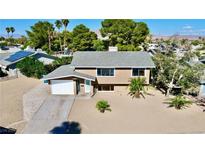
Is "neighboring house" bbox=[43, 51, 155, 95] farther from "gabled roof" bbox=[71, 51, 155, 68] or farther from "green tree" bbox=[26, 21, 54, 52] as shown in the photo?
"green tree" bbox=[26, 21, 54, 52]

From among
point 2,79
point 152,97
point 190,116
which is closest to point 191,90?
point 152,97

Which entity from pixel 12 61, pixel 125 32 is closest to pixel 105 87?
pixel 12 61

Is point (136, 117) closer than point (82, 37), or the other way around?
point (136, 117)

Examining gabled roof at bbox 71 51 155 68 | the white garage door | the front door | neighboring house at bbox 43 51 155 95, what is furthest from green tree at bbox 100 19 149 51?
the white garage door

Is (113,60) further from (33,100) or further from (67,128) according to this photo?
(67,128)

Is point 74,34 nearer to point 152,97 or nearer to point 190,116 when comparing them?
point 152,97

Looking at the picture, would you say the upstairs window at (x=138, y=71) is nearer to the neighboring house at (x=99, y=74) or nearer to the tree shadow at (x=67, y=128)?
the neighboring house at (x=99, y=74)
